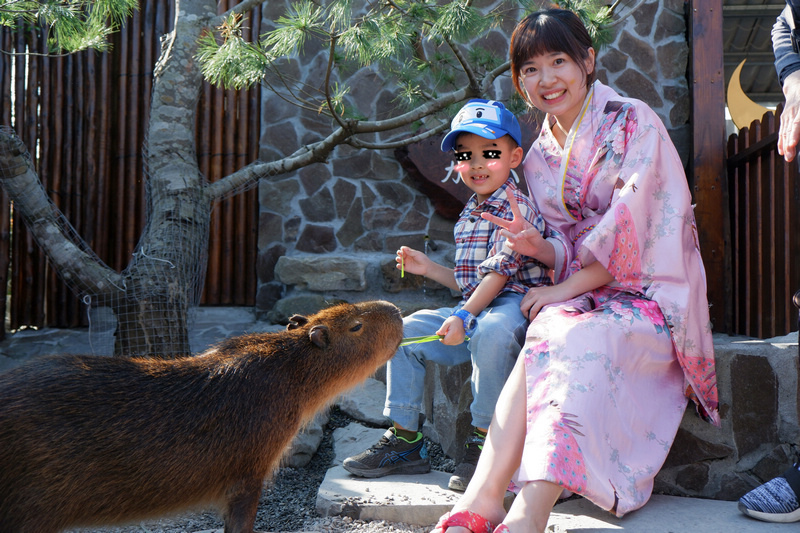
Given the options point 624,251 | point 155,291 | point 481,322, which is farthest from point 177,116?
point 624,251

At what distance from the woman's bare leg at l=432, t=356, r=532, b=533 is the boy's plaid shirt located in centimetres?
69

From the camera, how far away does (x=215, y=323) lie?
20.5 feet

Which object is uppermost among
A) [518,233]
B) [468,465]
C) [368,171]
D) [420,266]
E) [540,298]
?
[368,171]

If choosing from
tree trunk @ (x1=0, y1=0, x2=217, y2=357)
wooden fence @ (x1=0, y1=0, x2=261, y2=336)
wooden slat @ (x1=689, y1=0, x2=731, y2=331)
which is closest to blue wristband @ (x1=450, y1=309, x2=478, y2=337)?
tree trunk @ (x1=0, y1=0, x2=217, y2=357)

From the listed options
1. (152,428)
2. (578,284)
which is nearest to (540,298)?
(578,284)

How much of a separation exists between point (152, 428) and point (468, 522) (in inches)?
41.7

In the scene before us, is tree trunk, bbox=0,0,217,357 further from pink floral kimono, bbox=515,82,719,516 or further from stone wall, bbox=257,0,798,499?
pink floral kimono, bbox=515,82,719,516

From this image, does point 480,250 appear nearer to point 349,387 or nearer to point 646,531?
point 349,387

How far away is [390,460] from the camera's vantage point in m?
3.01

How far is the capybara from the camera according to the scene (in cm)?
209

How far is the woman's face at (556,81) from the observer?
2.81m

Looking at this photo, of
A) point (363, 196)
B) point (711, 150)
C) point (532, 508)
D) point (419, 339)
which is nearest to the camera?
point (532, 508)

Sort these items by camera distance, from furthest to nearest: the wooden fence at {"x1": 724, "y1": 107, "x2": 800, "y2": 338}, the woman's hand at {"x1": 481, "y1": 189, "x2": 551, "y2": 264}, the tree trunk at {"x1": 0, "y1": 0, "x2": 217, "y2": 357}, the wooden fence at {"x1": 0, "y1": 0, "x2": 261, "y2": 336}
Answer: the wooden fence at {"x1": 0, "y1": 0, "x2": 261, "y2": 336} < the tree trunk at {"x1": 0, "y1": 0, "x2": 217, "y2": 357} < the wooden fence at {"x1": 724, "y1": 107, "x2": 800, "y2": 338} < the woman's hand at {"x1": 481, "y1": 189, "x2": 551, "y2": 264}

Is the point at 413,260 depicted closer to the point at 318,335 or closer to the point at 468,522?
the point at 318,335
